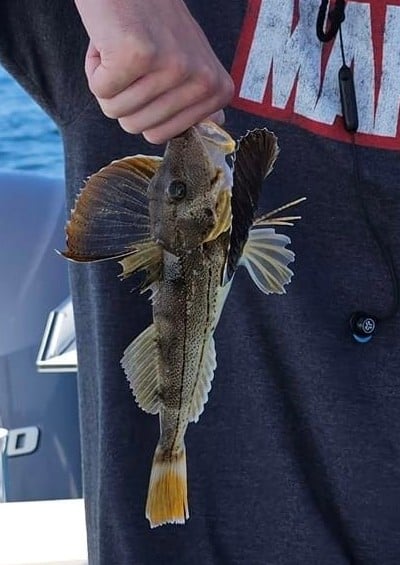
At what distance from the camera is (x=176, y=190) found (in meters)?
0.88

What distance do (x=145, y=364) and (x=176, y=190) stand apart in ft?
0.56

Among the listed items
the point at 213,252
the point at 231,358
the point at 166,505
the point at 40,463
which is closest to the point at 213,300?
the point at 213,252

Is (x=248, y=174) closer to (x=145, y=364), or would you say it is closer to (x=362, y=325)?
(x=145, y=364)

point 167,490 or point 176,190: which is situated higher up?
point 176,190

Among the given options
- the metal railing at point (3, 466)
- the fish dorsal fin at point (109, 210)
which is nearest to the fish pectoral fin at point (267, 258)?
the fish dorsal fin at point (109, 210)

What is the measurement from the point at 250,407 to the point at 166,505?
36cm

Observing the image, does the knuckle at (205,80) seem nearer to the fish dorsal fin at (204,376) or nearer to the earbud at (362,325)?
the fish dorsal fin at (204,376)

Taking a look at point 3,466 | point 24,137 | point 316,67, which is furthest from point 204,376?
point 24,137

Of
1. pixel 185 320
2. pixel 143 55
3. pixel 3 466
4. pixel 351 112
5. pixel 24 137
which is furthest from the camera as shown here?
pixel 24 137

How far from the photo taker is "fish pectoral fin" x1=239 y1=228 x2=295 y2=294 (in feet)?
3.07

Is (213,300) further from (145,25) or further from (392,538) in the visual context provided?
(392,538)

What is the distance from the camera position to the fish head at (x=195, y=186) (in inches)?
34.1

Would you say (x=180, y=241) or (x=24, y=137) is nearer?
(x=180, y=241)

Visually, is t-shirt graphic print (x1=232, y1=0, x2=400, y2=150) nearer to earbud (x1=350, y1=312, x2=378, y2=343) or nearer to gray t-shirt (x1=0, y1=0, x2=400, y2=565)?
gray t-shirt (x1=0, y1=0, x2=400, y2=565)
